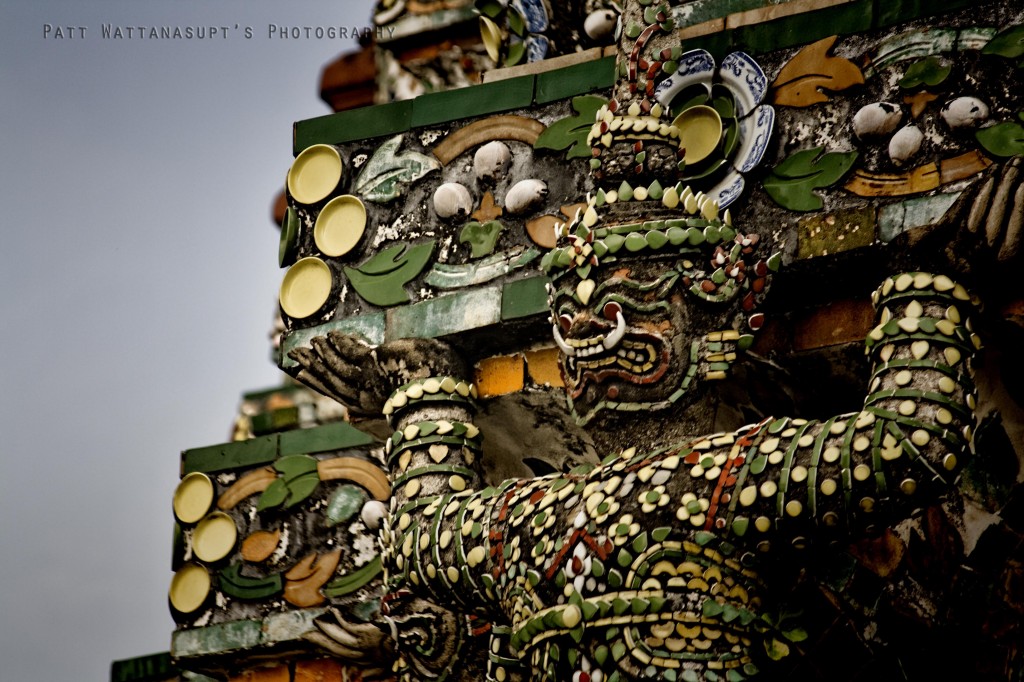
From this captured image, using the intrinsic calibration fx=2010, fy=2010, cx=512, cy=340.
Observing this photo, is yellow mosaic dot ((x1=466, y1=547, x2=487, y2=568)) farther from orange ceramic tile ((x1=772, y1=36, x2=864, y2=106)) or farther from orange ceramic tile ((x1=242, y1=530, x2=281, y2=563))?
orange ceramic tile ((x1=242, y1=530, x2=281, y2=563))

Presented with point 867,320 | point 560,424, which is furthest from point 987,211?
point 560,424

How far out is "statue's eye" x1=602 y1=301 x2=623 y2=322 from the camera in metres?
5.11

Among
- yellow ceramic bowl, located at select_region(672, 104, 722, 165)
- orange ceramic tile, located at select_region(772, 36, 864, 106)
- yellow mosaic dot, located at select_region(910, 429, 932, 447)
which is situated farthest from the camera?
yellow ceramic bowl, located at select_region(672, 104, 722, 165)

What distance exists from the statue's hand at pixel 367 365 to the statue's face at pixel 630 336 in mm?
598

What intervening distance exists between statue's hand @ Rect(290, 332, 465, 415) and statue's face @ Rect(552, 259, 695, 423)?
60 cm

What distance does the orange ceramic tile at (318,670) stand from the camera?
657 cm

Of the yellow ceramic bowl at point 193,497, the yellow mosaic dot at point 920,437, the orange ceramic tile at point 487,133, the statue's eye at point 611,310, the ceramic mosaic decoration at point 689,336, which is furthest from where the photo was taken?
the yellow ceramic bowl at point 193,497

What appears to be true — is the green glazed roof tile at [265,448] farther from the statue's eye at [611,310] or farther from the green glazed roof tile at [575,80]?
the statue's eye at [611,310]

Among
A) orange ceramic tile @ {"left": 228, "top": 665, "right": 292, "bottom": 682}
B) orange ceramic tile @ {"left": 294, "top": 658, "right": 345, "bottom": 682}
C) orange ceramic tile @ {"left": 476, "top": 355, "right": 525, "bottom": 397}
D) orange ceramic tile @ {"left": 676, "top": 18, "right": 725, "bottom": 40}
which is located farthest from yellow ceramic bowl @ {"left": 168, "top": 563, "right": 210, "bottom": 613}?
orange ceramic tile @ {"left": 676, "top": 18, "right": 725, "bottom": 40}

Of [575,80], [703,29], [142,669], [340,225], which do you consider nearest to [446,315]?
[340,225]

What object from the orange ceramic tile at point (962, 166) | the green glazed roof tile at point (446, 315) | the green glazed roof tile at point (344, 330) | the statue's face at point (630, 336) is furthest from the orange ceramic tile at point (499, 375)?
the orange ceramic tile at point (962, 166)

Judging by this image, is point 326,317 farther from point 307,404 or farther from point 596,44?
point 307,404

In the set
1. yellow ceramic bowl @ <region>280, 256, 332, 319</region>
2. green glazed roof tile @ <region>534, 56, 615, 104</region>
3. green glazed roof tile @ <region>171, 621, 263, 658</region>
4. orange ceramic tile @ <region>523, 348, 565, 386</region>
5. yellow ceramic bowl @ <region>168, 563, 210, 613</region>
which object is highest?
A: green glazed roof tile @ <region>534, 56, 615, 104</region>

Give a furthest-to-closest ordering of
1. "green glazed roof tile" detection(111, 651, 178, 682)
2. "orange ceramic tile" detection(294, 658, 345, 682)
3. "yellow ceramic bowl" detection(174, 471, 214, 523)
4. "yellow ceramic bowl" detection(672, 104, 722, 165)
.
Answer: "green glazed roof tile" detection(111, 651, 178, 682) < "yellow ceramic bowl" detection(174, 471, 214, 523) < "orange ceramic tile" detection(294, 658, 345, 682) < "yellow ceramic bowl" detection(672, 104, 722, 165)
